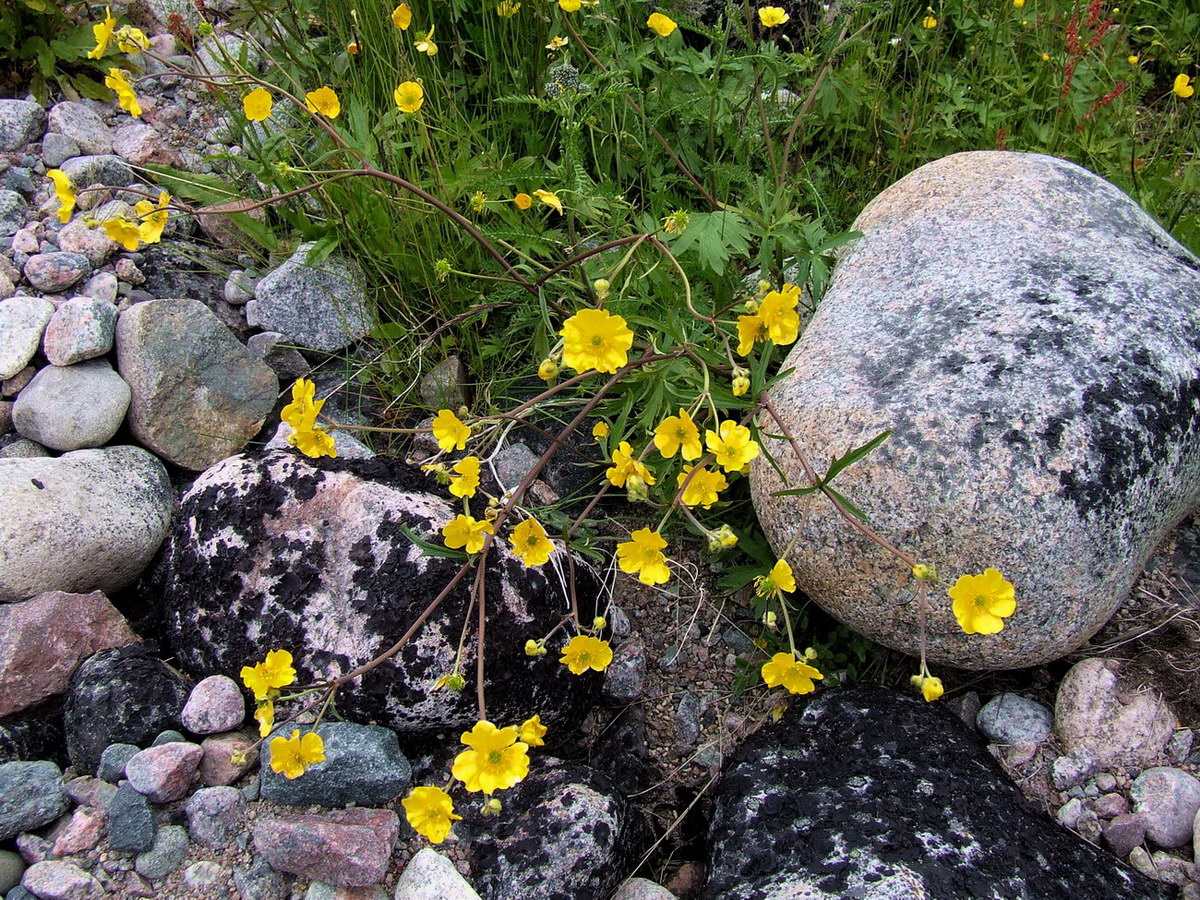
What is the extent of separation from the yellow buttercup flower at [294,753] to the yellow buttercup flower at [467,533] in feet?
1.70

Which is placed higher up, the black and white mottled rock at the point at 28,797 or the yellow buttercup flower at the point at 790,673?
the yellow buttercup flower at the point at 790,673

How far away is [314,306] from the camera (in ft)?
11.6

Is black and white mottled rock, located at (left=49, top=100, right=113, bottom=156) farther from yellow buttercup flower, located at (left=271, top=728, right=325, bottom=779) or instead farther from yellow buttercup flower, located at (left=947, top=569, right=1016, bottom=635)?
yellow buttercup flower, located at (left=947, top=569, right=1016, bottom=635)

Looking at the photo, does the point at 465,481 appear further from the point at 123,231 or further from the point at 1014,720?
the point at 1014,720

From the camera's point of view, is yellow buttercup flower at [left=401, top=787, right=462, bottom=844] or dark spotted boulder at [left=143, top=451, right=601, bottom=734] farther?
dark spotted boulder at [left=143, top=451, right=601, bottom=734]

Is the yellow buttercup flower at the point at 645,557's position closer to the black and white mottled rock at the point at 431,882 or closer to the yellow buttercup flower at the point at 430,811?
the yellow buttercup flower at the point at 430,811

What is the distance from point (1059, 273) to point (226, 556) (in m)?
2.52

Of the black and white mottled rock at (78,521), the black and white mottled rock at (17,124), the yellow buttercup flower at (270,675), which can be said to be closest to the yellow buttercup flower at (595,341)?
the yellow buttercup flower at (270,675)

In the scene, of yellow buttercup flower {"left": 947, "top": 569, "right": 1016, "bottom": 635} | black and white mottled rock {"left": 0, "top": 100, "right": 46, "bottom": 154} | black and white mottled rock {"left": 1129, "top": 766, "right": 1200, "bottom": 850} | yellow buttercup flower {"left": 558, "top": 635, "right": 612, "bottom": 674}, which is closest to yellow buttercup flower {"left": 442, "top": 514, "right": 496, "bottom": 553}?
yellow buttercup flower {"left": 558, "top": 635, "right": 612, "bottom": 674}

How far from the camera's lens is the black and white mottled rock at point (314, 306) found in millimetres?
3531

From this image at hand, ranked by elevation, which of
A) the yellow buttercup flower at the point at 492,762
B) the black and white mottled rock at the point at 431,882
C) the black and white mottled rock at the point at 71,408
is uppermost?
the yellow buttercup flower at the point at 492,762

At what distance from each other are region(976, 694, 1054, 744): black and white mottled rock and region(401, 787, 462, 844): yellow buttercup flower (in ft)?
5.29

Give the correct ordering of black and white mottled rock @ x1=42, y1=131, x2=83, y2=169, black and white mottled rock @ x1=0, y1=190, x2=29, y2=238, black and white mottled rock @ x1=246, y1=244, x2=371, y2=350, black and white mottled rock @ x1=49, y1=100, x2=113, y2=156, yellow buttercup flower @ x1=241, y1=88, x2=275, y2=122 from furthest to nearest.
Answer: black and white mottled rock @ x1=49, y1=100, x2=113, y2=156 → black and white mottled rock @ x1=42, y1=131, x2=83, y2=169 → black and white mottled rock @ x1=0, y1=190, x2=29, y2=238 → black and white mottled rock @ x1=246, y1=244, x2=371, y2=350 → yellow buttercup flower @ x1=241, y1=88, x2=275, y2=122

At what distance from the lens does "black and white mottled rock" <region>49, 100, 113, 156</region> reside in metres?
4.15
